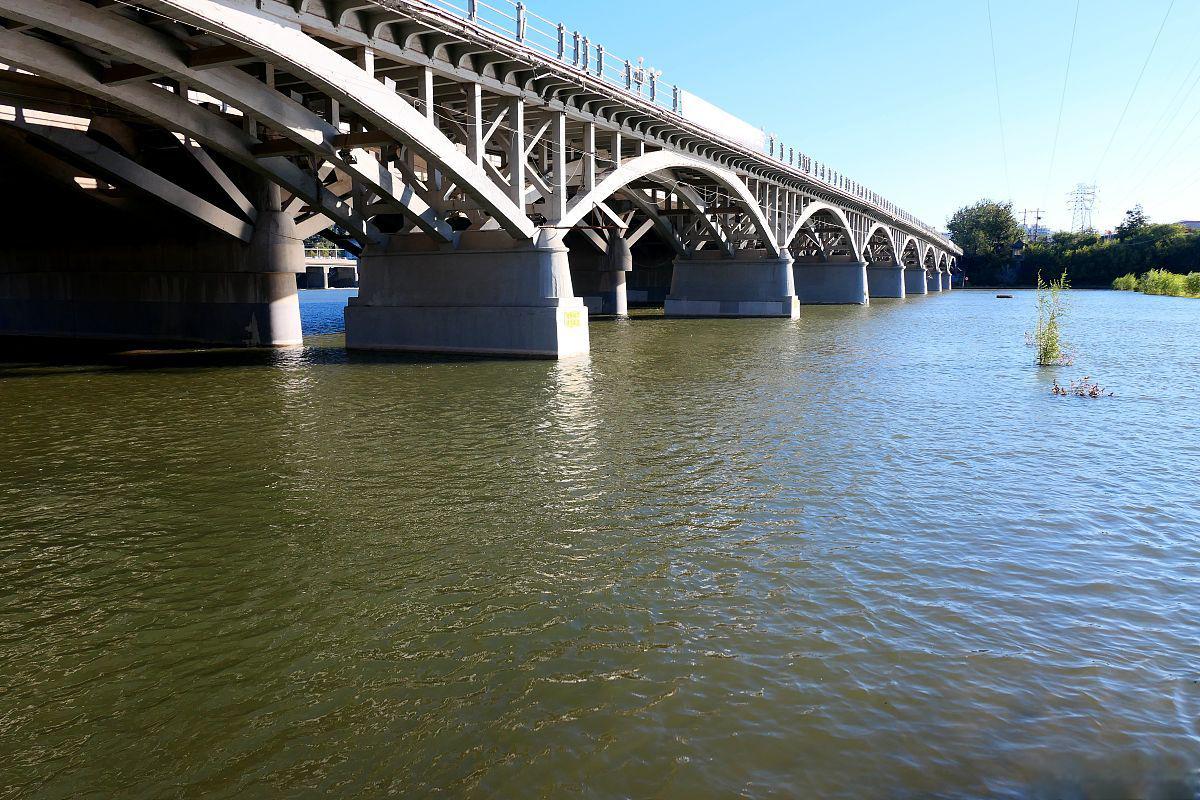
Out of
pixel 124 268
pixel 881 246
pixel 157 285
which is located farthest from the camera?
pixel 881 246

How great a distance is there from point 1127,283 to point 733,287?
78221 mm

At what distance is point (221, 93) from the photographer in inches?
733

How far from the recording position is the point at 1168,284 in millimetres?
85375

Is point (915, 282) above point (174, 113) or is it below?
below

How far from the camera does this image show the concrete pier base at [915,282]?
11225 centimetres

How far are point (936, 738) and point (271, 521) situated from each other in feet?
22.3

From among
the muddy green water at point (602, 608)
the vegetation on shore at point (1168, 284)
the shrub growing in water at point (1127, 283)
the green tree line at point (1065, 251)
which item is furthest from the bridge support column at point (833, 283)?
the green tree line at point (1065, 251)

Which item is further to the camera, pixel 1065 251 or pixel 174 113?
pixel 1065 251

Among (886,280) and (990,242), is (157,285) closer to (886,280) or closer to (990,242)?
(886,280)

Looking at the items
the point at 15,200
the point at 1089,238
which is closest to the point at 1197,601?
the point at 15,200

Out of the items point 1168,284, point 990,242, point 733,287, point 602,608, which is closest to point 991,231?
point 990,242

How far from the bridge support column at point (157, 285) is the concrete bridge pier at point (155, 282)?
0.03 meters

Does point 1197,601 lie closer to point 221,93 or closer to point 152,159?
point 221,93

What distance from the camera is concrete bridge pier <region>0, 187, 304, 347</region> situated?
2897 centimetres
